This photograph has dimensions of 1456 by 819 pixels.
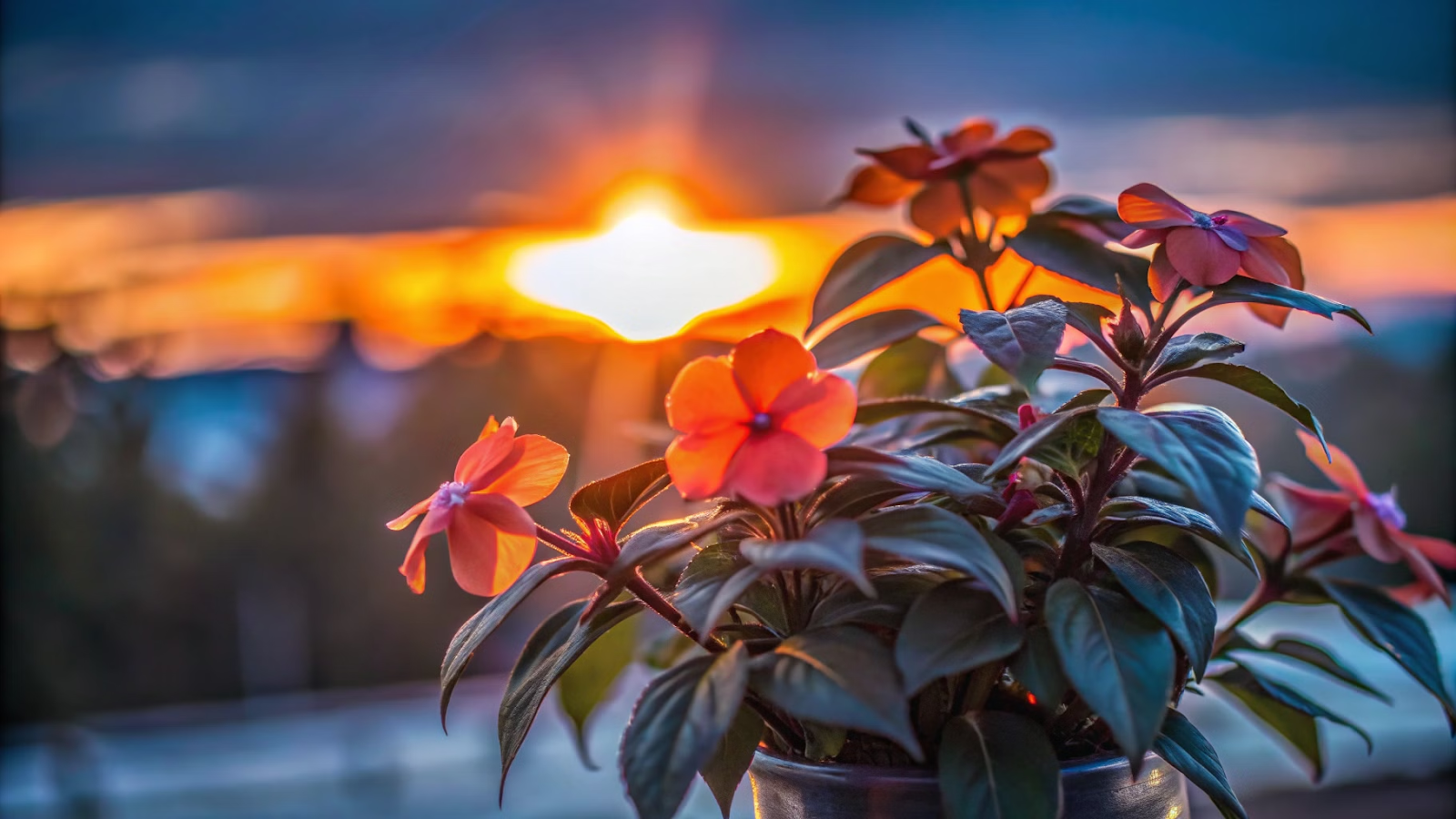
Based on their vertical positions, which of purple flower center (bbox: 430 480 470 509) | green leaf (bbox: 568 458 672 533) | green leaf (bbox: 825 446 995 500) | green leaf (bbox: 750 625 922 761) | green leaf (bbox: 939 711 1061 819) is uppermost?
purple flower center (bbox: 430 480 470 509)

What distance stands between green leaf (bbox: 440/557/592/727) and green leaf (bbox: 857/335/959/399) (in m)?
0.26

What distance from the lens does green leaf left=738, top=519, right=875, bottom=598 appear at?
261 millimetres

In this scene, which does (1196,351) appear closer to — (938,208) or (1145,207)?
(1145,207)

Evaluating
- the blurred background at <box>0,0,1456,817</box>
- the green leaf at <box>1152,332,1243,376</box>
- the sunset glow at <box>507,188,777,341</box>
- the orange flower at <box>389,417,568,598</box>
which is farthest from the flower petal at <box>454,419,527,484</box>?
the sunset glow at <box>507,188,777,341</box>

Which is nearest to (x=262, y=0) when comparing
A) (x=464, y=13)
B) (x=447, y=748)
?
(x=464, y=13)

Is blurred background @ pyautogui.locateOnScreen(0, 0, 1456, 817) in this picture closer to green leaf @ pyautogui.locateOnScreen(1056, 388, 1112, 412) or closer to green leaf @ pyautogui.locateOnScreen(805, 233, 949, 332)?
green leaf @ pyautogui.locateOnScreen(805, 233, 949, 332)

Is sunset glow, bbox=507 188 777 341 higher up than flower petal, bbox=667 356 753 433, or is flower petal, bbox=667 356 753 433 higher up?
sunset glow, bbox=507 188 777 341

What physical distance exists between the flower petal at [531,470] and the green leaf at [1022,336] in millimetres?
142

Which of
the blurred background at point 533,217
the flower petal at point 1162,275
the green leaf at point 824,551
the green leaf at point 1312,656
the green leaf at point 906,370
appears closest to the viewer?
the green leaf at point 824,551

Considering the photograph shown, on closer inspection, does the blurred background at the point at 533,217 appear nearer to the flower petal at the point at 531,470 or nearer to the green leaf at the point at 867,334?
the green leaf at the point at 867,334

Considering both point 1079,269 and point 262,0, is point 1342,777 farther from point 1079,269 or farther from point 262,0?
point 262,0

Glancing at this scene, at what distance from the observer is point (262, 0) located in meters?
2.63

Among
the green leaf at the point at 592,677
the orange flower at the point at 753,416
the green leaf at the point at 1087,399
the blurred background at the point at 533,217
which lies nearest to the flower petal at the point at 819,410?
the orange flower at the point at 753,416

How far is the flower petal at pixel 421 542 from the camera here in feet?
1.06
